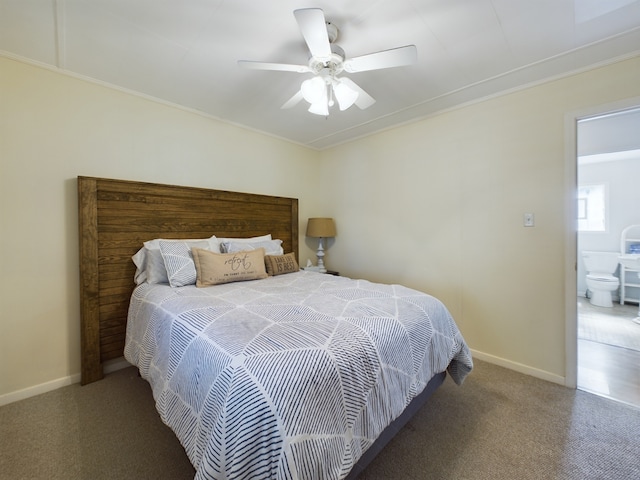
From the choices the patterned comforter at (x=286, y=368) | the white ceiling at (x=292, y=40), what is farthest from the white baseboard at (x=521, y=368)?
the white ceiling at (x=292, y=40)

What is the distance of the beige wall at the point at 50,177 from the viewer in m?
1.88

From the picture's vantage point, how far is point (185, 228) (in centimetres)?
263

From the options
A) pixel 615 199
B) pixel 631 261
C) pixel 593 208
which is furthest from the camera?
pixel 593 208

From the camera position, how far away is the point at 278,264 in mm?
2646

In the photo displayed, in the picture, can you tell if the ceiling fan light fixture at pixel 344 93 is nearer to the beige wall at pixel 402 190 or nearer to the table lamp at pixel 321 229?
the beige wall at pixel 402 190

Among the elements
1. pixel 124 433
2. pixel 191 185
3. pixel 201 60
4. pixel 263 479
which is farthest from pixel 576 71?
pixel 124 433

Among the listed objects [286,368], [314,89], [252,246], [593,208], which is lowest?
[286,368]

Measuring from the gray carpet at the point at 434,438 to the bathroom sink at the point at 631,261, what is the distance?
137 inches

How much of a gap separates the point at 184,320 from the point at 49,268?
1494mm

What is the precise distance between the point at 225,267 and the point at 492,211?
8.04 ft

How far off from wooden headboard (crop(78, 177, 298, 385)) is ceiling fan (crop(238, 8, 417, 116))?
1486mm

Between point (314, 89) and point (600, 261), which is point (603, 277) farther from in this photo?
point (314, 89)

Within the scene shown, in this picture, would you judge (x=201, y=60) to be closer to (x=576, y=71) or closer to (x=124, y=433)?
(x=124, y=433)

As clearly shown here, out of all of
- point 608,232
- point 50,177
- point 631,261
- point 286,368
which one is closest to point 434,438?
point 286,368
